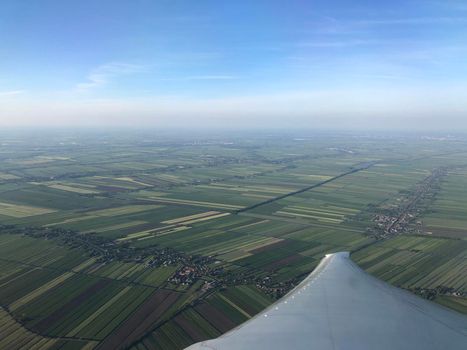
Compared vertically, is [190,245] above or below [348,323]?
below

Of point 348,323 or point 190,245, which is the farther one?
point 190,245

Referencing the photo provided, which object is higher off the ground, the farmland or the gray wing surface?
the gray wing surface

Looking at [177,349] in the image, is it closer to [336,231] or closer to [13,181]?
[336,231]

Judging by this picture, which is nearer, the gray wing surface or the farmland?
the gray wing surface

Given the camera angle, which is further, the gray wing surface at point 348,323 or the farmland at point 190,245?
the farmland at point 190,245

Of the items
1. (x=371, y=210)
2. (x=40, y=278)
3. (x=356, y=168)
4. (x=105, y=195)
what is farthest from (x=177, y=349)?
(x=356, y=168)
